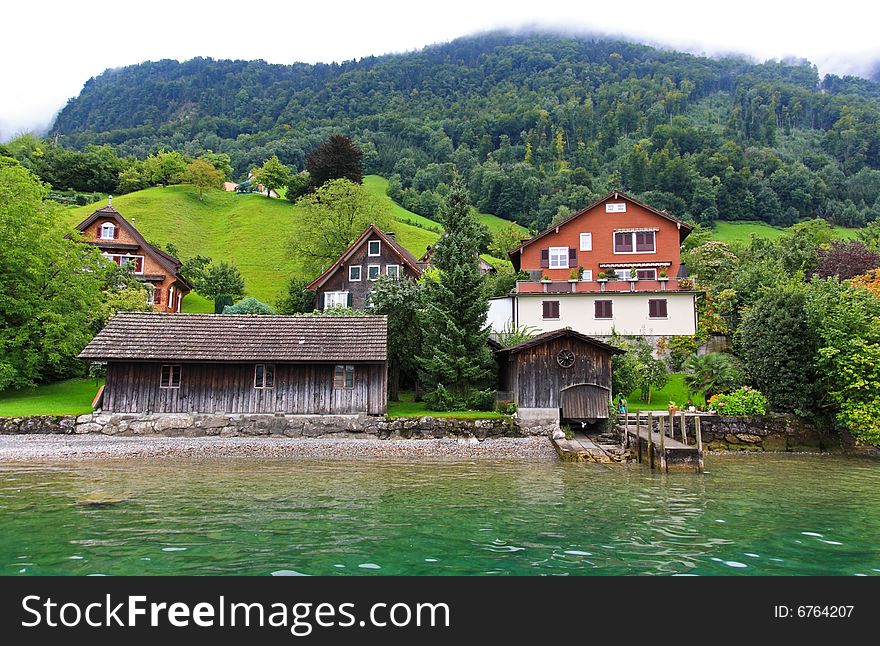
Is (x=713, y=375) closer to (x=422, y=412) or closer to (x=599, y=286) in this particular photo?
(x=599, y=286)

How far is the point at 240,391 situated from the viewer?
27.8 meters

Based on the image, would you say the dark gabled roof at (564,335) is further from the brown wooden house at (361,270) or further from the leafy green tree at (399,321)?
the brown wooden house at (361,270)

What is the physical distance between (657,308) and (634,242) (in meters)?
9.55

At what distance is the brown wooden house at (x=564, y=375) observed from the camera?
28.1 metres

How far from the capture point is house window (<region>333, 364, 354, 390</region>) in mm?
28109

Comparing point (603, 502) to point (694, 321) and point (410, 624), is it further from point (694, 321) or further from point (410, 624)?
point (694, 321)

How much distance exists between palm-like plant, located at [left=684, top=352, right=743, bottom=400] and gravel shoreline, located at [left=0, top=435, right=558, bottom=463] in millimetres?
10975

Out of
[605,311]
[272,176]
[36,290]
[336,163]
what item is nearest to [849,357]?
[605,311]

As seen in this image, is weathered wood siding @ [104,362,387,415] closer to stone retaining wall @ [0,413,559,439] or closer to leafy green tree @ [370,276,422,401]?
stone retaining wall @ [0,413,559,439]

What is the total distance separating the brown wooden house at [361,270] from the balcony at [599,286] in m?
10.6

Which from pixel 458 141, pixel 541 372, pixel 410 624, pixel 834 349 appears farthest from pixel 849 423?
pixel 458 141

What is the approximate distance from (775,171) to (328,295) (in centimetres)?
9794

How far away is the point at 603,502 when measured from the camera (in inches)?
597

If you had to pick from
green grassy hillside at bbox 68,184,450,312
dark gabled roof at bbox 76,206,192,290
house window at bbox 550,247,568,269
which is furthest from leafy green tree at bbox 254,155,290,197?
house window at bbox 550,247,568,269
